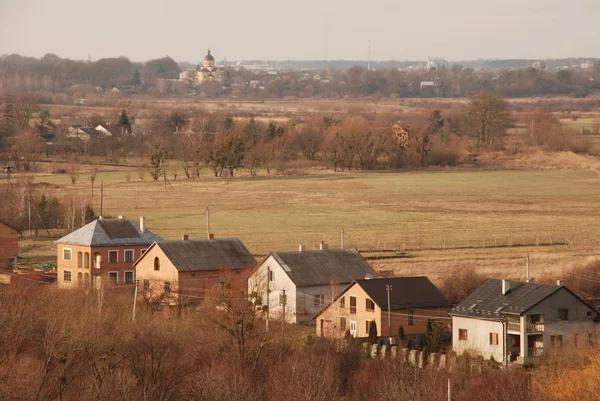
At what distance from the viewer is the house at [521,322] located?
3047 centimetres

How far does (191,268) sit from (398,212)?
23.4 metres

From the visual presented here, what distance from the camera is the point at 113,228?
42344 millimetres

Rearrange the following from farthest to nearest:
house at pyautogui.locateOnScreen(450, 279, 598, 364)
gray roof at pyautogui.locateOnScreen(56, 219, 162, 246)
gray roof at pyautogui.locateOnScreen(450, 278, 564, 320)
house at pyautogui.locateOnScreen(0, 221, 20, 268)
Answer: house at pyautogui.locateOnScreen(0, 221, 20, 268), gray roof at pyautogui.locateOnScreen(56, 219, 162, 246), gray roof at pyautogui.locateOnScreen(450, 278, 564, 320), house at pyautogui.locateOnScreen(450, 279, 598, 364)

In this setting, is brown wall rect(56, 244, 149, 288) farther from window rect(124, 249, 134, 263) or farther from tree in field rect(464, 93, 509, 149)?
tree in field rect(464, 93, 509, 149)

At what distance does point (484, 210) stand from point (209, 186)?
18242 mm

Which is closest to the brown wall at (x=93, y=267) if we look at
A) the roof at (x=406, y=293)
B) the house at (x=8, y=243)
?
the house at (x=8, y=243)

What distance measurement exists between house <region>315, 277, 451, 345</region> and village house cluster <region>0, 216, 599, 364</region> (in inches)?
1.0

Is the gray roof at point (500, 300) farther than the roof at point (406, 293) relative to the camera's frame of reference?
No

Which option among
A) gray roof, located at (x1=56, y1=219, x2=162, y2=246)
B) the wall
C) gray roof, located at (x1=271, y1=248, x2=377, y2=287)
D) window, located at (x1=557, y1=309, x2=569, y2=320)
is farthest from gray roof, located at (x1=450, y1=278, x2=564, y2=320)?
gray roof, located at (x1=56, y1=219, x2=162, y2=246)

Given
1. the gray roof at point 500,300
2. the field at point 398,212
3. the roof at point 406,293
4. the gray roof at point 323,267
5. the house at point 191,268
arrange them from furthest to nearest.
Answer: the field at point 398,212 < the house at point 191,268 < the gray roof at point 323,267 < the roof at point 406,293 < the gray roof at point 500,300

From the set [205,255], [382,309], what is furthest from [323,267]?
[382,309]

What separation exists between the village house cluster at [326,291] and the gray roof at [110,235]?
31 mm

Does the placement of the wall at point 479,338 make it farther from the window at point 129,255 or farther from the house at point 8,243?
the house at point 8,243

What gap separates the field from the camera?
45.2 meters
